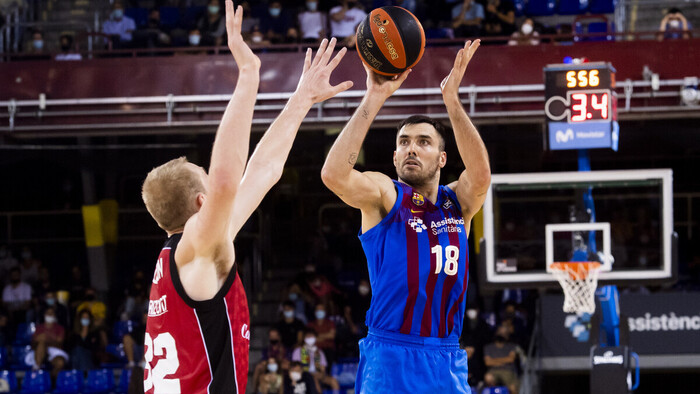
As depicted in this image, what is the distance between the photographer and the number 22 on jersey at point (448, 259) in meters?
4.33

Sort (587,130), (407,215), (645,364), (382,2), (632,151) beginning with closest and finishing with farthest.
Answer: (407,215), (587,130), (645,364), (382,2), (632,151)

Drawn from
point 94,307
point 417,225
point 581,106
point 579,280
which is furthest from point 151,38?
point 417,225

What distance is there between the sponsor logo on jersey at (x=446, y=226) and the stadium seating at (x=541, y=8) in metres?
11.2

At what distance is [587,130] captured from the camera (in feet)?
29.1

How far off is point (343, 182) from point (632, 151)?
13.7 metres

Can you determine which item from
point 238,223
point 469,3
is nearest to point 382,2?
point 469,3

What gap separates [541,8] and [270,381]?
302 inches

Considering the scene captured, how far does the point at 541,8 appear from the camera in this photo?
14.9m

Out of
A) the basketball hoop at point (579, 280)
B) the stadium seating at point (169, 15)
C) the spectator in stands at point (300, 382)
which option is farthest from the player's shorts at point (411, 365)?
the stadium seating at point (169, 15)

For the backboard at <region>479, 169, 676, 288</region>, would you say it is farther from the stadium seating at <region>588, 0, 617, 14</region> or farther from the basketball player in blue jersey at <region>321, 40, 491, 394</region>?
the stadium seating at <region>588, 0, 617, 14</region>

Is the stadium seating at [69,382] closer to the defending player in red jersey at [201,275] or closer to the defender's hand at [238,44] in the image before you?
the defending player in red jersey at [201,275]

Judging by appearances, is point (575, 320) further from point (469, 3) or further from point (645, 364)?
point (469, 3)

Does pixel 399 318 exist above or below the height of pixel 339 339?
above

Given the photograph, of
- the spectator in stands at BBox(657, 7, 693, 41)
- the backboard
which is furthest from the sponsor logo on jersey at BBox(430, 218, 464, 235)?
the spectator in stands at BBox(657, 7, 693, 41)
